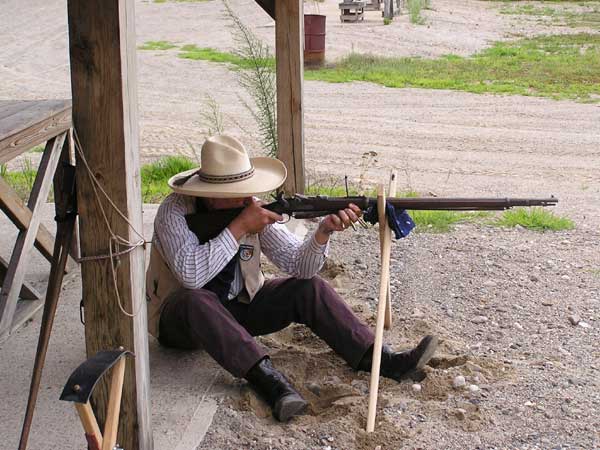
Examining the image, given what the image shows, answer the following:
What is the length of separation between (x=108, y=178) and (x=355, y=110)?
1004 cm

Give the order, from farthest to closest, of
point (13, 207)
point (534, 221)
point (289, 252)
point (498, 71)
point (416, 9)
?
point (416, 9) → point (498, 71) → point (534, 221) → point (13, 207) → point (289, 252)

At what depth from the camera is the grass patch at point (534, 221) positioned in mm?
6906

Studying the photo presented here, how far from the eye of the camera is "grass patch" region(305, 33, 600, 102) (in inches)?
556

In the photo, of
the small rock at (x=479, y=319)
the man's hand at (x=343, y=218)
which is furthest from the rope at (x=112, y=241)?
the small rock at (x=479, y=319)

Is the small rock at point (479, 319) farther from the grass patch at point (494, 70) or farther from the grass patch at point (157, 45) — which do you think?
the grass patch at point (157, 45)

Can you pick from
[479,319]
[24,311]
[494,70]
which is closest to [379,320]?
[479,319]

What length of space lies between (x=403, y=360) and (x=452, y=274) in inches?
67.2

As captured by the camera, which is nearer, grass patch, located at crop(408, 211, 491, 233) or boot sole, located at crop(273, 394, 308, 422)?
boot sole, located at crop(273, 394, 308, 422)

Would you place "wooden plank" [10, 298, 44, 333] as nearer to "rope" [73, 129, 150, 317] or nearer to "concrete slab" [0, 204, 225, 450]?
"concrete slab" [0, 204, 225, 450]

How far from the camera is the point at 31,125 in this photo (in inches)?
153

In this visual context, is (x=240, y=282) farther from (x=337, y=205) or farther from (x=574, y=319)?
(x=574, y=319)

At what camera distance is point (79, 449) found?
3543 millimetres

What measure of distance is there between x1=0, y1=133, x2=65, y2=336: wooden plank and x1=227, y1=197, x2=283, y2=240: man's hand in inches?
35.2

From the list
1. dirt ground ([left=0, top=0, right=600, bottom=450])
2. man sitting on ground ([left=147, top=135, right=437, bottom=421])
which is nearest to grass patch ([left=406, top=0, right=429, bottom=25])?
dirt ground ([left=0, top=0, right=600, bottom=450])
